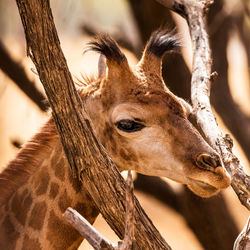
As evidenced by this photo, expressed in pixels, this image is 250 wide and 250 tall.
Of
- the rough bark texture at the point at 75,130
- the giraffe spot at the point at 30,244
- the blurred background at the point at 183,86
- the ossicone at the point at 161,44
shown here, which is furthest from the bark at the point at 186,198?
the rough bark texture at the point at 75,130

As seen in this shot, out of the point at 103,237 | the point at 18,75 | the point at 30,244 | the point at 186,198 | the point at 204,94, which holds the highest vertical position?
the point at 204,94

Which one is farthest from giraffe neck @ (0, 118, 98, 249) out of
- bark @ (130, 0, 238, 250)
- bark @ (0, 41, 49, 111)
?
bark @ (130, 0, 238, 250)

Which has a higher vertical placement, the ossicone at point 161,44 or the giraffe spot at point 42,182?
the ossicone at point 161,44

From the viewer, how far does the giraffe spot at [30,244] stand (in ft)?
6.89

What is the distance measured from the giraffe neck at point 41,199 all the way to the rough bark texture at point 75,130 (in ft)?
1.30

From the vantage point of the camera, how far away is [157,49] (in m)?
2.49

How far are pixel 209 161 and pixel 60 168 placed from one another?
72 cm

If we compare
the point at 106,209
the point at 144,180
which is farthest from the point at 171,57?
the point at 106,209

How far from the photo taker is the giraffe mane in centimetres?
227

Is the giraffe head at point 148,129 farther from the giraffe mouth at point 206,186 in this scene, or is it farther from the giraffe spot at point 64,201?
the giraffe spot at point 64,201

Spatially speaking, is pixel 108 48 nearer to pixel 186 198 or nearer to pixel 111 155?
pixel 111 155

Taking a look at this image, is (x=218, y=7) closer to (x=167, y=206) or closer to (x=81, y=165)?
(x=167, y=206)

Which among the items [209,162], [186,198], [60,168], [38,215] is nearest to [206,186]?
[209,162]

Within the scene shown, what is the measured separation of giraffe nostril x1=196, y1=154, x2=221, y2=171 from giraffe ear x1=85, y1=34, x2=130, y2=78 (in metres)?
0.61
